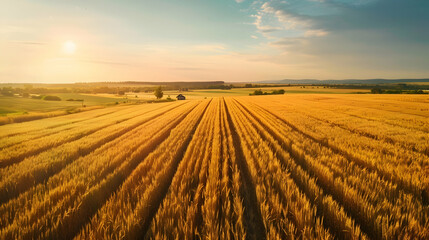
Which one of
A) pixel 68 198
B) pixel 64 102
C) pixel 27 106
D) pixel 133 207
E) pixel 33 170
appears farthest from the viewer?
pixel 64 102

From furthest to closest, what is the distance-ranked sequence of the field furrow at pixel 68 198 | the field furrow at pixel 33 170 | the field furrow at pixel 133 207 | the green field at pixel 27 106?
the green field at pixel 27 106, the field furrow at pixel 33 170, the field furrow at pixel 68 198, the field furrow at pixel 133 207

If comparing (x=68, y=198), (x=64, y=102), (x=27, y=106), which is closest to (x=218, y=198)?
(x=68, y=198)

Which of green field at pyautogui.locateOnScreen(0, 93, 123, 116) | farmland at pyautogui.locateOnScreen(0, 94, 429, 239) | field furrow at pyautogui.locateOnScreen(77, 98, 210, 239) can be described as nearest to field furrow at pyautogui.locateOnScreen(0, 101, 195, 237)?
farmland at pyautogui.locateOnScreen(0, 94, 429, 239)

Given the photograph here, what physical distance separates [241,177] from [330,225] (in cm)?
219

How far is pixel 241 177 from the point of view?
4719 millimetres

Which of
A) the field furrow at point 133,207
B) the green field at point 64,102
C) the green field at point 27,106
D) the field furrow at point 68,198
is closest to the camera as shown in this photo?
the field furrow at point 133,207

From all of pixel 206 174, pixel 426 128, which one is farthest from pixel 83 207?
pixel 426 128

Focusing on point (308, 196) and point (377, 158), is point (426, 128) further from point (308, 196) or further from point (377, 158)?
point (308, 196)

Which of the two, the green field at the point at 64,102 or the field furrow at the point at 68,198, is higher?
the green field at the point at 64,102

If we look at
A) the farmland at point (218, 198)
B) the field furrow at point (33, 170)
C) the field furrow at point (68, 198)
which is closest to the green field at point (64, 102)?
the field furrow at point (33, 170)

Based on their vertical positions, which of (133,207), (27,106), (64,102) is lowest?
(133,207)

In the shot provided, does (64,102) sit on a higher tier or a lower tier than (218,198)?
higher

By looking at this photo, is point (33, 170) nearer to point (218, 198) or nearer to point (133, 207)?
point (133, 207)

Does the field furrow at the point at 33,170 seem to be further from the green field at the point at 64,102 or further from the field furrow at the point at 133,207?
the green field at the point at 64,102
